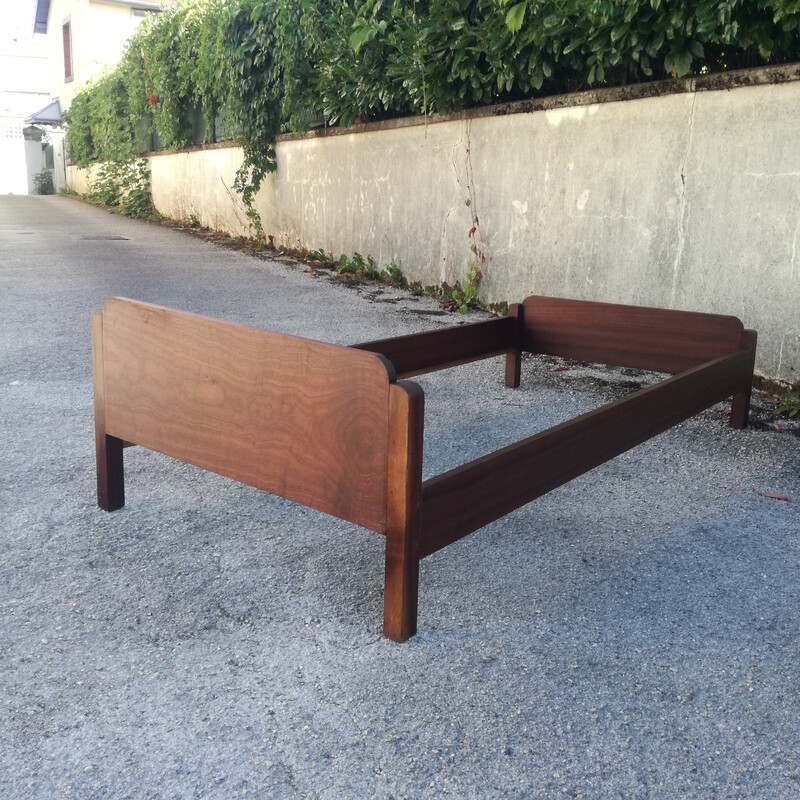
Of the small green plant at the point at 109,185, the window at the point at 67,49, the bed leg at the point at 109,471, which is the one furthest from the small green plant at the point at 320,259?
the window at the point at 67,49

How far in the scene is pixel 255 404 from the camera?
2.10 meters

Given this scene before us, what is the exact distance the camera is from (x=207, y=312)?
6.02m

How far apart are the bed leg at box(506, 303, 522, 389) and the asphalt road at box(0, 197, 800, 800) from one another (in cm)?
91

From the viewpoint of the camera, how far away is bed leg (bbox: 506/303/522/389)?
429 centimetres

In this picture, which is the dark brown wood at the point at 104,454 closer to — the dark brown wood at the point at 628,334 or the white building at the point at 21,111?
the dark brown wood at the point at 628,334

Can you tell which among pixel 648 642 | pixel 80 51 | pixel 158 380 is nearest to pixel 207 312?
pixel 158 380

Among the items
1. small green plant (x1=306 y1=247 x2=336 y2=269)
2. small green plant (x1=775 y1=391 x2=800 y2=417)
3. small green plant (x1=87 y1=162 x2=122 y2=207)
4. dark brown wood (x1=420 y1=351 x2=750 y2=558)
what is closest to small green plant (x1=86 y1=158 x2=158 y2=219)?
small green plant (x1=87 y1=162 x2=122 y2=207)

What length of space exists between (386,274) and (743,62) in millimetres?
3895

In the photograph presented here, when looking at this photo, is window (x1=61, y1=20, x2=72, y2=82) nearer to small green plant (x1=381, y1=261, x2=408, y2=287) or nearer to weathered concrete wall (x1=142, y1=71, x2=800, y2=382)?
weathered concrete wall (x1=142, y1=71, x2=800, y2=382)

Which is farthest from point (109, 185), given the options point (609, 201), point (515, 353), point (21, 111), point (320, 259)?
point (21, 111)

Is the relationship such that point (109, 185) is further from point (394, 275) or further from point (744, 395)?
point (744, 395)

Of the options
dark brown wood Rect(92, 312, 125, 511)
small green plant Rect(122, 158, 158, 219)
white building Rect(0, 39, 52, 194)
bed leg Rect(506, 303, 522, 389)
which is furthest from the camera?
white building Rect(0, 39, 52, 194)

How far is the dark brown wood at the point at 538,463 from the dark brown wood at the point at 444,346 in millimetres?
1068

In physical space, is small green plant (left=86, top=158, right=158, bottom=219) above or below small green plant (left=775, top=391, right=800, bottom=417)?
above
